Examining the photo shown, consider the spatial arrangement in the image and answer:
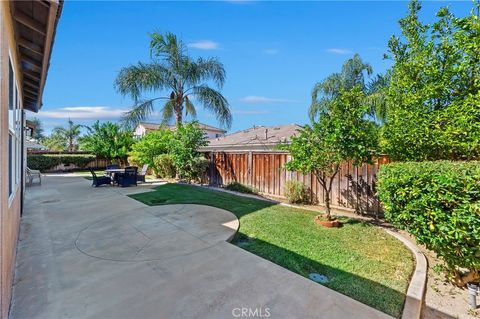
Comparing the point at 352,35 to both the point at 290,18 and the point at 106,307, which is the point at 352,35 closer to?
the point at 290,18

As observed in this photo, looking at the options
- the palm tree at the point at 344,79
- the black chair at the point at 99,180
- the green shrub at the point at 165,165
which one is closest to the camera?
the black chair at the point at 99,180

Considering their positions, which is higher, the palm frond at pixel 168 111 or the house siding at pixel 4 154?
the palm frond at pixel 168 111

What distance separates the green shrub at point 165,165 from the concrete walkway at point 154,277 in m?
8.82

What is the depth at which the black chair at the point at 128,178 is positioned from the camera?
1279cm

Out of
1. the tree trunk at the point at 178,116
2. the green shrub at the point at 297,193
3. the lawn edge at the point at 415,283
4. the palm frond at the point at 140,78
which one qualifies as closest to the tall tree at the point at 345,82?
the tree trunk at the point at 178,116

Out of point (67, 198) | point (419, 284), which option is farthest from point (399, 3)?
point (67, 198)

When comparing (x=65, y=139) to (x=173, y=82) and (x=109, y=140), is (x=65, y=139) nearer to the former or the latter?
(x=109, y=140)

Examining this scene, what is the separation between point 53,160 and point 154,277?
987 inches

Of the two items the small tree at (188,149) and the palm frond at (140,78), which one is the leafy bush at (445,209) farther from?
the palm frond at (140,78)

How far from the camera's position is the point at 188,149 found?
1267cm

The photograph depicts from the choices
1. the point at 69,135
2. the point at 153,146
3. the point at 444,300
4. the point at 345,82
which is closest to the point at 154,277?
the point at 444,300

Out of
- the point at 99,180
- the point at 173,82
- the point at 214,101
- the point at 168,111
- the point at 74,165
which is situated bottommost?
the point at 99,180

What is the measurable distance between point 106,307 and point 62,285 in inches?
43.8

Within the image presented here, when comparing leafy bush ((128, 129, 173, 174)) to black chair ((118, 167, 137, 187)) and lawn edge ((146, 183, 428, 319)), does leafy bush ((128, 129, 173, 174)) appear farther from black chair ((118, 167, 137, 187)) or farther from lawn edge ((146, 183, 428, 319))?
lawn edge ((146, 183, 428, 319))
